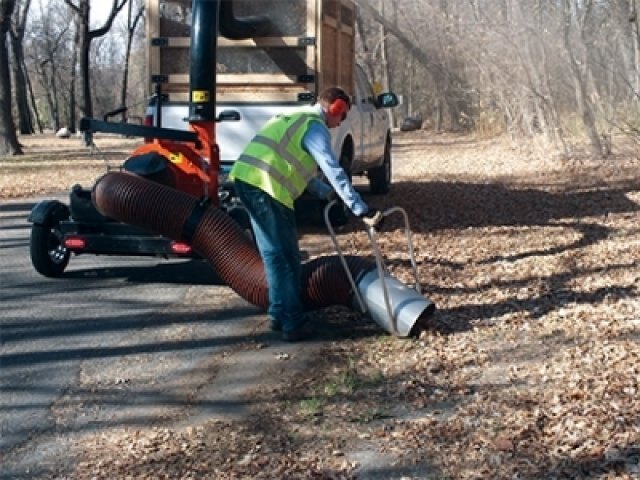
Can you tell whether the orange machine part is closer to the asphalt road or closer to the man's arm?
the asphalt road

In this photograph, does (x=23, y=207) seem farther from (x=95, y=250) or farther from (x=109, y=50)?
(x=109, y=50)

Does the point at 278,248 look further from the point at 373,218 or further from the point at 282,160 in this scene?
the point at 373,218

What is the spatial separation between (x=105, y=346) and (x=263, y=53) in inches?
212

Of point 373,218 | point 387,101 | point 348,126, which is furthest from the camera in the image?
point 387,101

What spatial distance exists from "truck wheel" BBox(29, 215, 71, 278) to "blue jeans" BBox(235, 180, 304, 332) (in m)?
2.61

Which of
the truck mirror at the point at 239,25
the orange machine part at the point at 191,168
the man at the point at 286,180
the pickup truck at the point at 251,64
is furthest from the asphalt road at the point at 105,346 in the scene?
the truck mirror at the point at 239,25

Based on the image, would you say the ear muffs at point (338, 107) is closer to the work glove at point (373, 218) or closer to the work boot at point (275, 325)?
the work glove at point (373, 218)

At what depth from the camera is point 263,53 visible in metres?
11.7

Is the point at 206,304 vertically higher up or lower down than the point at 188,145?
lower down

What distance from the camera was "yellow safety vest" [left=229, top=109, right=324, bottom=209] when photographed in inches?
277

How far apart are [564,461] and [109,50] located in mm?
88127

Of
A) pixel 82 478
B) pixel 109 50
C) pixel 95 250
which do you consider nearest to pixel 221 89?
pixel 95 250

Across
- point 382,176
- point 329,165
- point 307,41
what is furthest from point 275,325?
point 382,176

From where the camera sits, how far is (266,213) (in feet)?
23.2
